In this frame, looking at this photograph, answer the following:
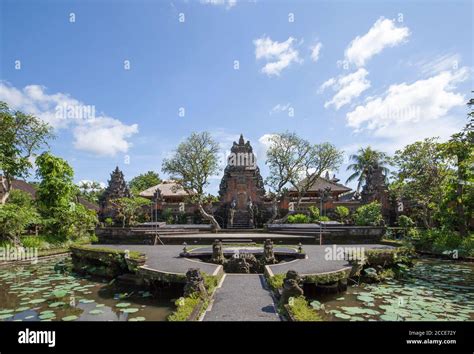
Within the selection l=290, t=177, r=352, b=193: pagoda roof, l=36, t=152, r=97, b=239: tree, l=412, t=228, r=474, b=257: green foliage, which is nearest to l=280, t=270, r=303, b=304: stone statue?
l=412, t=228, r=474, b=257: green foliage

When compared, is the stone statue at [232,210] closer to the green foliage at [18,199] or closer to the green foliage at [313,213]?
the green foliage at [313,213]

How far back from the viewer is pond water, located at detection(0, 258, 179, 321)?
7.31 m

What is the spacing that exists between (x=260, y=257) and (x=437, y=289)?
677 centimetres

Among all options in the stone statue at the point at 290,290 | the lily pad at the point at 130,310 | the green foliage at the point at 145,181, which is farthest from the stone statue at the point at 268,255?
the green foliage at the point at 145,181

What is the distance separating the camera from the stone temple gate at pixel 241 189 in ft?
96.4

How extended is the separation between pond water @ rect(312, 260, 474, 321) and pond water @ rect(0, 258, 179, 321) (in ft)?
15.8

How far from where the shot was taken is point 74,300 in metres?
8.64

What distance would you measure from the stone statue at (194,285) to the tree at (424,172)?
1877 centimetres

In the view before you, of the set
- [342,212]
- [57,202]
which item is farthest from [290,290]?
[342,212]

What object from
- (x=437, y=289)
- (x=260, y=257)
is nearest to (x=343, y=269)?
(x=437, y=289)

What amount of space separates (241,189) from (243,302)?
24440mm

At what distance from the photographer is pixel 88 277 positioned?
39.7ft

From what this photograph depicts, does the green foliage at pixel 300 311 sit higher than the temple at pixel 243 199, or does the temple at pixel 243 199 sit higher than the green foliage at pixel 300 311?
the temple at pixel 243 199
